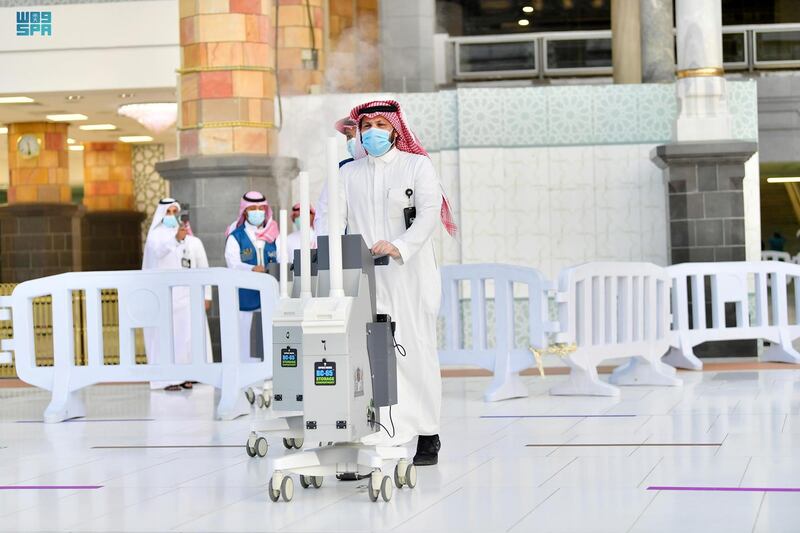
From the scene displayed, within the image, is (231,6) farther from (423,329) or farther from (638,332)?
(423,329)

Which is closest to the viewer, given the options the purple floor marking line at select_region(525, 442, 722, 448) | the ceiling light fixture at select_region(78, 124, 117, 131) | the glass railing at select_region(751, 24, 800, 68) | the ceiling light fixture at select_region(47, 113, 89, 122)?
the purple floor marking line at select_region(525, 442, 722, 448)

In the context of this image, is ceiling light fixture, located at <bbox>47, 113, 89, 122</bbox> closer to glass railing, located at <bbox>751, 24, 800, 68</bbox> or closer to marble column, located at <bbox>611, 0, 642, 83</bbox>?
marble column, located at <bbox>611, 0, 642, 83</bbox>

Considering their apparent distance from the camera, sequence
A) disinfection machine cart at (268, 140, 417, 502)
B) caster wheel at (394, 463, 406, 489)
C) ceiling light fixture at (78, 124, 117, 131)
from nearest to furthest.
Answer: disinfection machine cart at (268, 140, 417, 502)
caster wheel at (394, 463, 406, 489)
ceiling light fixture at (78, 124, 117, 131)

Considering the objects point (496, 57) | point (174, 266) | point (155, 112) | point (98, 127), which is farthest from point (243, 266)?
point (98, 127)

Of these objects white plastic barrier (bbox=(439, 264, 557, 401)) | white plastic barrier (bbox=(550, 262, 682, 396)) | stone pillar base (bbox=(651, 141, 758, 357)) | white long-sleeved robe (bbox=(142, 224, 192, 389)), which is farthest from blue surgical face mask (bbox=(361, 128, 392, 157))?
stone pillar base (bbox=(651, 141, 758, 357))

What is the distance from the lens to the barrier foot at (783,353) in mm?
11594

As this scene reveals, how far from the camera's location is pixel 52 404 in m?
8.73

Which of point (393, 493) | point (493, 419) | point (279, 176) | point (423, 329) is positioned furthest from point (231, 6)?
point (393, 493)

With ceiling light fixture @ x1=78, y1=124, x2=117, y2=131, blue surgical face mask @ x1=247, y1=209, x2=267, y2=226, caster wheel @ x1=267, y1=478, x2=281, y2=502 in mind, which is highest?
ceiling light fixture @ x1=78, y1=124, x2=117, y2=131

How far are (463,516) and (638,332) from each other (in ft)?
17.8

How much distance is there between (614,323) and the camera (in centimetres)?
955

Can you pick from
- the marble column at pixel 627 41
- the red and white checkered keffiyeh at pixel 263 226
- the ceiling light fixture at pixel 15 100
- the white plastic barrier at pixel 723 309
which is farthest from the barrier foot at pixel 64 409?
the ceiling light fixture at pixel 15 100

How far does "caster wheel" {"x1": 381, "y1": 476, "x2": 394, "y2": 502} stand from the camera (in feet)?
16.2

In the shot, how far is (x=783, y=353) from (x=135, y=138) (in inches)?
530
